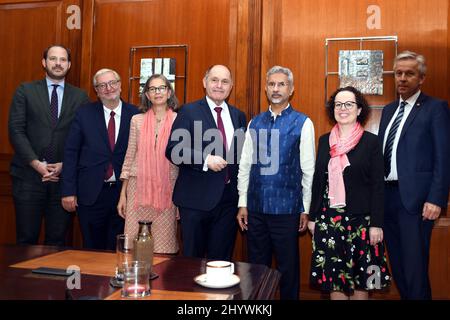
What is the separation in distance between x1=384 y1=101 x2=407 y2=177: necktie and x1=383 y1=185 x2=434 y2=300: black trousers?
111 millimetres

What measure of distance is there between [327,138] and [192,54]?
1490mm

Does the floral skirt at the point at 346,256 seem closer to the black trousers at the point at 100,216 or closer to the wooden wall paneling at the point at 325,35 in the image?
the wooden wall paneling at the point at 325,35

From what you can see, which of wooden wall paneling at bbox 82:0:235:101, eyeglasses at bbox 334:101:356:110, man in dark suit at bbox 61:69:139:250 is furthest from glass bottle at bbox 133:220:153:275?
wooden wall paneling at bbox 82:0:235:101

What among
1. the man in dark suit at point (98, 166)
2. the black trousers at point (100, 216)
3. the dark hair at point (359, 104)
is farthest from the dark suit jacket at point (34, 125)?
the dark hair at point (359, 104)

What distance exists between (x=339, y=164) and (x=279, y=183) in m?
0.37

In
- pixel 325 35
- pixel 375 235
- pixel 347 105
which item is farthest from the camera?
pixel 325 35

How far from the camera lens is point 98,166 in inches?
111

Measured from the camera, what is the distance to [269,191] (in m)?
2.46

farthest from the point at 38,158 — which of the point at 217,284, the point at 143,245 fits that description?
the point at 217,284

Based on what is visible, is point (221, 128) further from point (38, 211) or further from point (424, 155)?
point (38, 211)

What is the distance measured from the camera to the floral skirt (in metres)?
2.19

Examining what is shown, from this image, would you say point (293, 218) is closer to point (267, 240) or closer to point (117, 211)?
point (267, 240)

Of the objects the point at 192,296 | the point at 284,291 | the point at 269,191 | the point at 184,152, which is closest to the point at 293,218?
the point at 269,191
